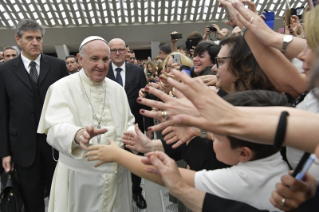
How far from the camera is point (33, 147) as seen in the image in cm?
319

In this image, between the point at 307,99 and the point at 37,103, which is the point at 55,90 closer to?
the point at 37,103

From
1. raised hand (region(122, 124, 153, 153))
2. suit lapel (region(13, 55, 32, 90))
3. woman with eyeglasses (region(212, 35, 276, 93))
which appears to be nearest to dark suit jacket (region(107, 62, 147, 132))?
suit lapel (region(13, 55, 32, 90))

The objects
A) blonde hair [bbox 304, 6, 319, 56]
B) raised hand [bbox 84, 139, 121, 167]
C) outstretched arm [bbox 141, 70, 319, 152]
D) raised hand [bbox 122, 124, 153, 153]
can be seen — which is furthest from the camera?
raised hand [bbox 122, 124, 153, 153]

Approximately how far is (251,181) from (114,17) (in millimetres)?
21051

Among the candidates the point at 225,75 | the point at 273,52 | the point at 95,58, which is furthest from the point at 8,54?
the point at 273,52

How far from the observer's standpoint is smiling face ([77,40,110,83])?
2506 millimetres

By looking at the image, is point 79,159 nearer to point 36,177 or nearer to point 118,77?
point 36,177

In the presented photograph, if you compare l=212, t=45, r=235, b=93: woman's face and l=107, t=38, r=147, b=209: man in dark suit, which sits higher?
l=212, t=45, r=235, b=93: woman's face

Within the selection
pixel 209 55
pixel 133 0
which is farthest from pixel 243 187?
pixel 133 0

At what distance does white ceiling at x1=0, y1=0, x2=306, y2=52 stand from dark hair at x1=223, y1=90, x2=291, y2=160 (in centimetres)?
Answer: 1979

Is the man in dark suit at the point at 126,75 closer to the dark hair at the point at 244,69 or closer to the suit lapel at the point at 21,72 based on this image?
the suit lapel at the point at 21,72

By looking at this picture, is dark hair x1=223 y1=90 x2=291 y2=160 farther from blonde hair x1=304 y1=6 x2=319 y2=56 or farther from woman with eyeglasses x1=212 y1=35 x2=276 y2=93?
woman with eyeglasses x1=212 y1=35 x2=276 y2=93

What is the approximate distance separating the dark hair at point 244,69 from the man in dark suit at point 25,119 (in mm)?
2316

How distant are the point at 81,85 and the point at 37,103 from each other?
91 centimetres
